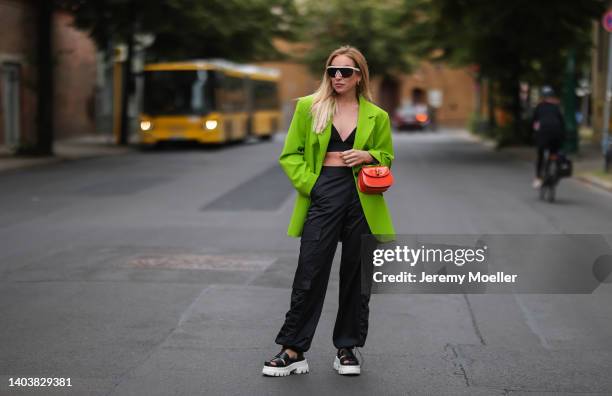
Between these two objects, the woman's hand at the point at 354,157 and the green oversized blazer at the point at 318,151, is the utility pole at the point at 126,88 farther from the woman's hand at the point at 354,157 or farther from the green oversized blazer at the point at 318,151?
the woman's hand at the point at 354,157

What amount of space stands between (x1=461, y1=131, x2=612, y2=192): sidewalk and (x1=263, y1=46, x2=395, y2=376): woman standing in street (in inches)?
498

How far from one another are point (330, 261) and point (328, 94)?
862mm

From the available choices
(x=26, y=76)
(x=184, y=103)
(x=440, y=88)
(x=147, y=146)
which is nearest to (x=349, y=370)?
(x=184, y=103)

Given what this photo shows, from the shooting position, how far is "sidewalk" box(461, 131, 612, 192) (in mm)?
18453

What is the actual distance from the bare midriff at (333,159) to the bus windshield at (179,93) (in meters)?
28.8

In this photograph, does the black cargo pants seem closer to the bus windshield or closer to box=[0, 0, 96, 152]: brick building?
box=[0, 0, 96, 152]: brick building

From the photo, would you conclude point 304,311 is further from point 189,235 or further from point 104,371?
point 189,235

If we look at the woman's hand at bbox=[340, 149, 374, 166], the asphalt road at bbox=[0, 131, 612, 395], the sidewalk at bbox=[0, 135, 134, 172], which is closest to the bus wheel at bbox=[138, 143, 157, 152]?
the sidewalk at bbox=[0, 135, 134, 172]

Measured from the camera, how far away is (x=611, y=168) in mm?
20172

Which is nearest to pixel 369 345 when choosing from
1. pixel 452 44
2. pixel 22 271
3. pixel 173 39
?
pixel 22 271

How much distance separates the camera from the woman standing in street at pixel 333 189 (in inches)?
203

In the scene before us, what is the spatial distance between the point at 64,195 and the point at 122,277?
8.44 m

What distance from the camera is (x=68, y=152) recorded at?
30.6m

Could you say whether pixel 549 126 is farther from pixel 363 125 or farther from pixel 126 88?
pixel 126 88
